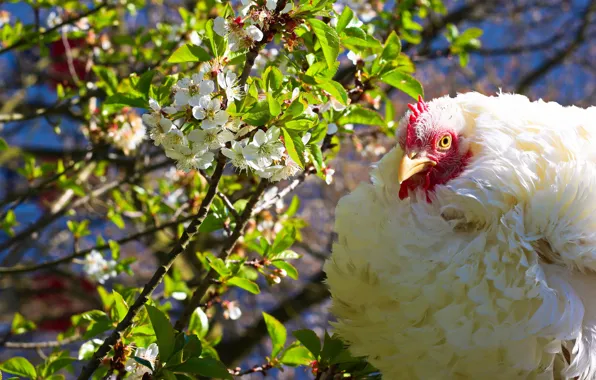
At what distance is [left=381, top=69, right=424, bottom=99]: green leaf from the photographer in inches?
48.3

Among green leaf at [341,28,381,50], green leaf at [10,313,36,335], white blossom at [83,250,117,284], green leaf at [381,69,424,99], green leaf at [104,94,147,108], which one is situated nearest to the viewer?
green leaf at [104,94,147,108]

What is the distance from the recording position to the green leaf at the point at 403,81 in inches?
48.3

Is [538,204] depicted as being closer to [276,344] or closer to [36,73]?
[276,344]

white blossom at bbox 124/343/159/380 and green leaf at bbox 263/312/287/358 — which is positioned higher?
white blossom at bbox 124/343/159/380

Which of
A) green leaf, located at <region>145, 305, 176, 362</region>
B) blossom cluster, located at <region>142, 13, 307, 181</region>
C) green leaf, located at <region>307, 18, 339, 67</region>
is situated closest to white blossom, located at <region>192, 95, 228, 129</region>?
blossom cluster, located at <region>142, 13, 307, 181</region>

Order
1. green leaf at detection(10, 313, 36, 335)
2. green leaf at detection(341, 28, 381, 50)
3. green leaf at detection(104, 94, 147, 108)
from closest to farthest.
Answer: green leaf at detection(104, 94, 147, 108)
green leaf at detection(341, 28, 381, 50)
green leaf at detection(10, 313, 36, 335)

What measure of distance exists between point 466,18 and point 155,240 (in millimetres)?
2839

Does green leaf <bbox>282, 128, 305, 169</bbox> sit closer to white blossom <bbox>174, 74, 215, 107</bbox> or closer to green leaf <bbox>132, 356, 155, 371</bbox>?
white blossom <bbox>174, 74, 215, 107</bbox>

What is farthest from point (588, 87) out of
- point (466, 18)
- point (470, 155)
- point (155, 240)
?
point (470, 155)

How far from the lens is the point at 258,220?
1.69 metres

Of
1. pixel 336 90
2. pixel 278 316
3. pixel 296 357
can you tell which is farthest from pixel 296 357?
pixel 278 316

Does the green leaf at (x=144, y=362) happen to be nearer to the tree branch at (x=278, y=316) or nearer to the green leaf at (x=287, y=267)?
the green leaf at (x=287, y=267)

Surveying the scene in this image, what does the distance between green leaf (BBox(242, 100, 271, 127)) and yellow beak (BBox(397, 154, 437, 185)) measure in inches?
11.6

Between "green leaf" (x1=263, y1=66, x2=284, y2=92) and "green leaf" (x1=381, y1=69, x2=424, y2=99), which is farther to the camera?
"green leaf" (x1=381, y1=69, x2=424, y2=99)
